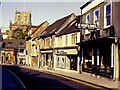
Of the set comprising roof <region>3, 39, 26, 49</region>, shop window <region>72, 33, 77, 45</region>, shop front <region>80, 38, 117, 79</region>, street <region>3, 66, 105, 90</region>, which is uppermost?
roof <region>3, 39, 26, 49</region>

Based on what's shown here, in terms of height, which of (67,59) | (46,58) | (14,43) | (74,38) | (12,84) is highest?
(14,43)

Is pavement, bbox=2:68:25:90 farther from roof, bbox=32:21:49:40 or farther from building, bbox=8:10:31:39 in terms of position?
building, bbox=8:10:31:39

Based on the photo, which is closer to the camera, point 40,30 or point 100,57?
point 100,57

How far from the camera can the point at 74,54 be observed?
40.0 metres

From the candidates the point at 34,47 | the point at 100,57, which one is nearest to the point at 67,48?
the point at 100,57

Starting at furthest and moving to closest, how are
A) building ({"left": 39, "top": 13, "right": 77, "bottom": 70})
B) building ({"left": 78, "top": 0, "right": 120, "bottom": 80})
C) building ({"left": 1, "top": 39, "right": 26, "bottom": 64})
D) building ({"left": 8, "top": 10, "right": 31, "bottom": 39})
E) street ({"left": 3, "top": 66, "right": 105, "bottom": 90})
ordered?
building ({"left": 8, "top": 10, "right": 31, "bottom": 39}), building ({"left": 1, "top": 39, "right": 26, "bottom": 64}), building ({"left": 39, "top": 13, "right": 77, "bottom": 70}), building ({"left": 78, "top": 0, "right": 120, "bottom": 80}), street ({"left": 3, "top": 66, "right": 105, "bottom": 90})

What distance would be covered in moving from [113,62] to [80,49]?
450 inches

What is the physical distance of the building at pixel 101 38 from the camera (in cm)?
2444

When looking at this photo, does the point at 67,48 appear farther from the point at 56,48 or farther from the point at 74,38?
the point at 56,48

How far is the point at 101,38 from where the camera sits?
2627 centimetres

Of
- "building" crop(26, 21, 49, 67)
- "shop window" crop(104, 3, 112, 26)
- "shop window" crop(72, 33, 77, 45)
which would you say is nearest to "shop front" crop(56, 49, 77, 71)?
"shop window" crop(72, 33, 77, 45)

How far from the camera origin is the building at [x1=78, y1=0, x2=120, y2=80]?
Answer: 2444 cm

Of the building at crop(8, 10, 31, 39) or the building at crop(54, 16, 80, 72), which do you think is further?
the building at crop(8, 10, 31, 39)

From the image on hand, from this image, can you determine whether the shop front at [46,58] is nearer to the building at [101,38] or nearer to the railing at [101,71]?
the building at [101,38]
